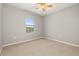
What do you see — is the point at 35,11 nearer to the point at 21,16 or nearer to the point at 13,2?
the point at 21,16

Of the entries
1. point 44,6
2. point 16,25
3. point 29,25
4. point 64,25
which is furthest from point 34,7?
point 64,25

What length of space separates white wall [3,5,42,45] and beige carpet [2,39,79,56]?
194 millimetres

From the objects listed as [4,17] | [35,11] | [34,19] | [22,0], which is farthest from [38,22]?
[4,17]

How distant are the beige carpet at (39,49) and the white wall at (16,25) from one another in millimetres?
194

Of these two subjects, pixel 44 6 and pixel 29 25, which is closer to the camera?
pixel 29 25

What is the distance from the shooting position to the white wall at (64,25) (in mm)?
2434

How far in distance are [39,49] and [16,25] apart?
81 centimetres

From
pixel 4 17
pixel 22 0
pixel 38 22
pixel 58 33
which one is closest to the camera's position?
pixel 22 0

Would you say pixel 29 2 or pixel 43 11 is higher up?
pixel 29 2

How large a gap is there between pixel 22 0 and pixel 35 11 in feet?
1.43

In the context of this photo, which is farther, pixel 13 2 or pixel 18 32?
pixel 18 32

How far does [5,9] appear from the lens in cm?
219

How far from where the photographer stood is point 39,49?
2391 mm

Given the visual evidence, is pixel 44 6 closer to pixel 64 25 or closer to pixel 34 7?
pixel 34 7
